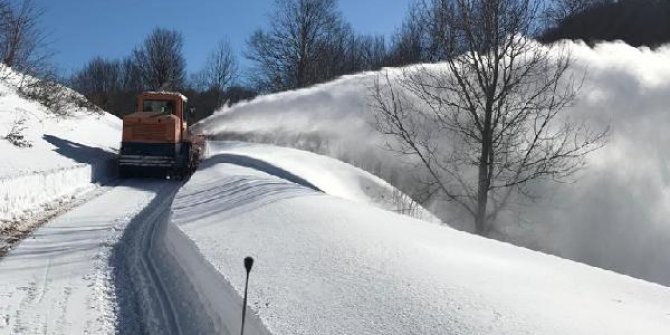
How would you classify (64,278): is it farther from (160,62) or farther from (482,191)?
(160,62)

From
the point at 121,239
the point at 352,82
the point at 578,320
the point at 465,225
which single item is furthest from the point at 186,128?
the point at 578,320

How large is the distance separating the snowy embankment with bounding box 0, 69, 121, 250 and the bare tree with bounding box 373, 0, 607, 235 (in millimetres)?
7038

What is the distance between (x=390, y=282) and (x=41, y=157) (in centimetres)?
1373

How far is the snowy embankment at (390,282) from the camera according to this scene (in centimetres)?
413

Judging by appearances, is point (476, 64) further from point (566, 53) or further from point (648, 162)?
point (648, 162)

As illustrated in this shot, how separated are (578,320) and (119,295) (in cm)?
453

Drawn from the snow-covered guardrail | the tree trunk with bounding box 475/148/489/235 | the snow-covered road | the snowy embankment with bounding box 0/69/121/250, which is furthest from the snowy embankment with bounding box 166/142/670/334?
the tree trunk with bounding box 475/148/489/235

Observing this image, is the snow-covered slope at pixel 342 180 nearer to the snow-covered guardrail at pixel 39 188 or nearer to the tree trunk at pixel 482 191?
the tree trunk at pixel 482 191

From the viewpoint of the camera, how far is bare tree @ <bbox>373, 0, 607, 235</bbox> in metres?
12.0

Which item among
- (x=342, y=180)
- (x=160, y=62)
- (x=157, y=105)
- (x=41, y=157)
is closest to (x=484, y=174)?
(x=342, y=180)

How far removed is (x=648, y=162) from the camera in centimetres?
1229

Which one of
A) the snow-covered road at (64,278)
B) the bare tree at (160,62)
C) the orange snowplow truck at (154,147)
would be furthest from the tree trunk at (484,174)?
the bare tree at (160,62)

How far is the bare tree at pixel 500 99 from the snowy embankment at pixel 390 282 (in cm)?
474

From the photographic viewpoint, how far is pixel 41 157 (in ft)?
53.1
